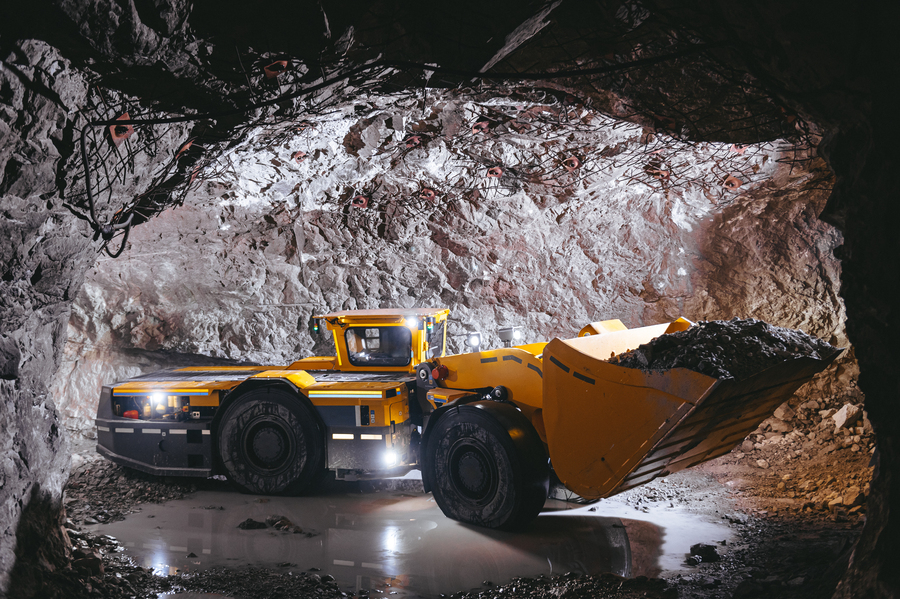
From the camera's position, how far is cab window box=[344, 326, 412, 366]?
635 centimetres

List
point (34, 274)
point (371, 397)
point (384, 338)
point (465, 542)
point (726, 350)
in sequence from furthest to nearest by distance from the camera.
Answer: point (384, 338)
point (371, 397)
point (465, 542)
point (34, 274)
point (726, 350)

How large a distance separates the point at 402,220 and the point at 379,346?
12.3ft

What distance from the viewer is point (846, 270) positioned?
2.85 m

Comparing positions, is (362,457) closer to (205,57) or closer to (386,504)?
(386,504)

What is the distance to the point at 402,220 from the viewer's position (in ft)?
32.0

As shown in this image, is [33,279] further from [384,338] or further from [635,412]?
[635,412]

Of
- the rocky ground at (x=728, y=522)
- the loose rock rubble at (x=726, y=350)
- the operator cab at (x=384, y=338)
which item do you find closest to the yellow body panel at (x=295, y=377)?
the operator cab at (x=384, y=338)

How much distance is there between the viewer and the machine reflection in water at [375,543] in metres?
4.09

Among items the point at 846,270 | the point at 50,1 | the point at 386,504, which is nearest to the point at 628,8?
the point at 846,270

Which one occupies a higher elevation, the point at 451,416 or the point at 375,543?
the point at 451,416

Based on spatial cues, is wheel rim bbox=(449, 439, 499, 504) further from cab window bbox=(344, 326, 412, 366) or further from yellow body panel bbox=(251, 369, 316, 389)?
yellow body panel bbox=(251, 369, 316, 389)

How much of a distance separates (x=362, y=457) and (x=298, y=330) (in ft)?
15.6

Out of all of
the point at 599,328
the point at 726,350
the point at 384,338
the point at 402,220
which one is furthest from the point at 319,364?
the point at 726,350

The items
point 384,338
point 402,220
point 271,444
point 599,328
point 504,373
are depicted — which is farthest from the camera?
point 402,220
